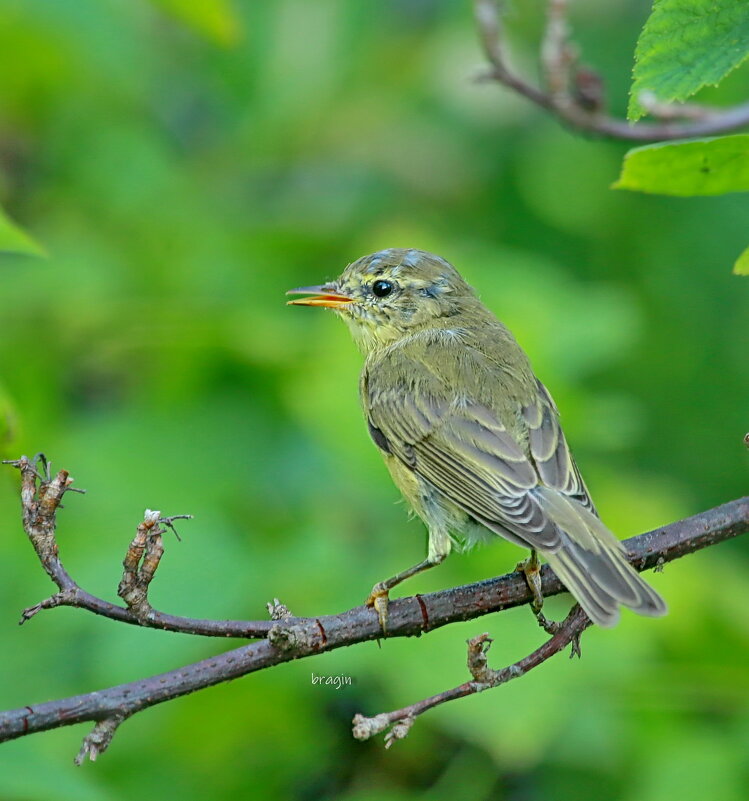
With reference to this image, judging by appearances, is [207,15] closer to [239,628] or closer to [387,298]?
[387,298]

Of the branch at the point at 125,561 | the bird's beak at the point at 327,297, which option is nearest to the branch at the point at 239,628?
the branch at the point at 125,561

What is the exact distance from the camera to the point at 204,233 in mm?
6312

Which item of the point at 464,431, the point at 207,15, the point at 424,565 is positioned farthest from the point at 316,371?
the point at 207,15

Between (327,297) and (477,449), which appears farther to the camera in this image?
(327,297)

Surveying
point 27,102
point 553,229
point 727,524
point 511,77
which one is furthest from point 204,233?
point 727,524

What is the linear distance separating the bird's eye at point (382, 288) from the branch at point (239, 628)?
6.53 ft

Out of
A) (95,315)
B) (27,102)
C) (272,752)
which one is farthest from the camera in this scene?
(27,102)

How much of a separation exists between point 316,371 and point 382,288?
503 millimetres

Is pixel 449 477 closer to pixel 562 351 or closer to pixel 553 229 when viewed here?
pixel 562 351

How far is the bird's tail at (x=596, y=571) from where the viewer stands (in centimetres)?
297

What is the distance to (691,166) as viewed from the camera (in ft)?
8.25

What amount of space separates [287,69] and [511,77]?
300 cm

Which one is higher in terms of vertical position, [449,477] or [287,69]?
[287,69]

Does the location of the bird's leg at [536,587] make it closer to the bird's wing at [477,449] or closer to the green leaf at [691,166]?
the bird's wing at [477,449]
